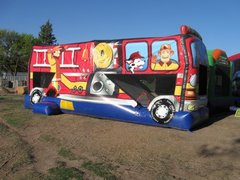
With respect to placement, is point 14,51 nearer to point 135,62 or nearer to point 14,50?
point 14,50

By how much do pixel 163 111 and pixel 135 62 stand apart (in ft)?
5.78

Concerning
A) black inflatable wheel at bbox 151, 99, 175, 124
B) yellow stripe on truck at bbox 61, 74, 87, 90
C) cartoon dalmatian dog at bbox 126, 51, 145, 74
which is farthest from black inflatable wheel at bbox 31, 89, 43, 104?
black inflatable wheel at bbox 151, 99, 175, 124

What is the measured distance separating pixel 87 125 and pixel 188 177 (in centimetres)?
488

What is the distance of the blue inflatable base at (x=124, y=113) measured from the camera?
8781 mm

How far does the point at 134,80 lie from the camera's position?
9.80 meters

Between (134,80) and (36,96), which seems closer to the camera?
(134,80)

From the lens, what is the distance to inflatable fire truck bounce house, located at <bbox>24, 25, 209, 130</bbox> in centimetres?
895

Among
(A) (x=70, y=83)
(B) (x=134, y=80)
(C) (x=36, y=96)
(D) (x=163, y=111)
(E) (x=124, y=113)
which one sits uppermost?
(B) (x=134, y=80)

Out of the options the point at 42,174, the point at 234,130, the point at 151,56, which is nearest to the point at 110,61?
the point at 151,56

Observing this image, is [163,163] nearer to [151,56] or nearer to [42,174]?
[42,174]

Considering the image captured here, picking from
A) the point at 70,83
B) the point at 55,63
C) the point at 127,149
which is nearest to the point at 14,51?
the point at 55,63

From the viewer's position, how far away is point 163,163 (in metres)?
5.93

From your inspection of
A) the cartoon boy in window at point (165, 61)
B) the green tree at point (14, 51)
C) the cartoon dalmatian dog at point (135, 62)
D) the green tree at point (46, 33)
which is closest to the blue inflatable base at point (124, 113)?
the cartoon dalmatian dog at point (135, 62)

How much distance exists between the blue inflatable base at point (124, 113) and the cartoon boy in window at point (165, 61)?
50.2 inches
